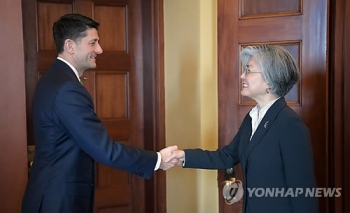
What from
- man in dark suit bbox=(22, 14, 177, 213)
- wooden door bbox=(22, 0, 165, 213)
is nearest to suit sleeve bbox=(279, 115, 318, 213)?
man in dark suit bbox=(22, 14, 177, 213)

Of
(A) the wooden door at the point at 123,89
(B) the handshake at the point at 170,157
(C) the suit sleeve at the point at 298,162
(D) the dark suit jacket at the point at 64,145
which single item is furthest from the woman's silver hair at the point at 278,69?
(A) the wooden door at the point at 123,89

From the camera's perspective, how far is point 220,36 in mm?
2287

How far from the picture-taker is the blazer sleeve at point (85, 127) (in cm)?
171

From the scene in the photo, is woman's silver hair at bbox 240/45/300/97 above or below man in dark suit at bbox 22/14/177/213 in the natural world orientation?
above

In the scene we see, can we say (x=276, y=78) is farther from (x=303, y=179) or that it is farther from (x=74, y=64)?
(x=74, y=64)

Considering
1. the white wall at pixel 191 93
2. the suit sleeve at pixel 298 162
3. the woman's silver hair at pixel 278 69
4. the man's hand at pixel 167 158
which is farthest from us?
the white wall at pixel 191 93

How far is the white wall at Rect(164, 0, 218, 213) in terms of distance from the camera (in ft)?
8.49

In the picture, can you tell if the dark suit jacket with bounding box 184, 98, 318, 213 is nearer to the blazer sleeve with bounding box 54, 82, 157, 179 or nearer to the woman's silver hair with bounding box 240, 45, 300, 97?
the woman's silver hair with bounding box 240, 45, 300, 97

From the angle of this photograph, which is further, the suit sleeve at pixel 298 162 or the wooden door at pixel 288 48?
the wooden door at pixel 288 48

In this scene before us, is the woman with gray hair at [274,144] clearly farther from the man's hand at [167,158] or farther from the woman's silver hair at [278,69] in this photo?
the man's hand at [167,158]

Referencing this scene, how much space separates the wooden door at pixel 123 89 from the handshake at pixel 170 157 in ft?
2.19

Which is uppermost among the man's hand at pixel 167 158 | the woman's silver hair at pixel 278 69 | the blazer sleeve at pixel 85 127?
the woman's silver hair at pixel 278 69


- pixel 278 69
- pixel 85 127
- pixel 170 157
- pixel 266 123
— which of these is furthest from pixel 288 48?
pixel 85 127

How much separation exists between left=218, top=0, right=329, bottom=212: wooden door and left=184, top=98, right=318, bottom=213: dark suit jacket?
0.43m
